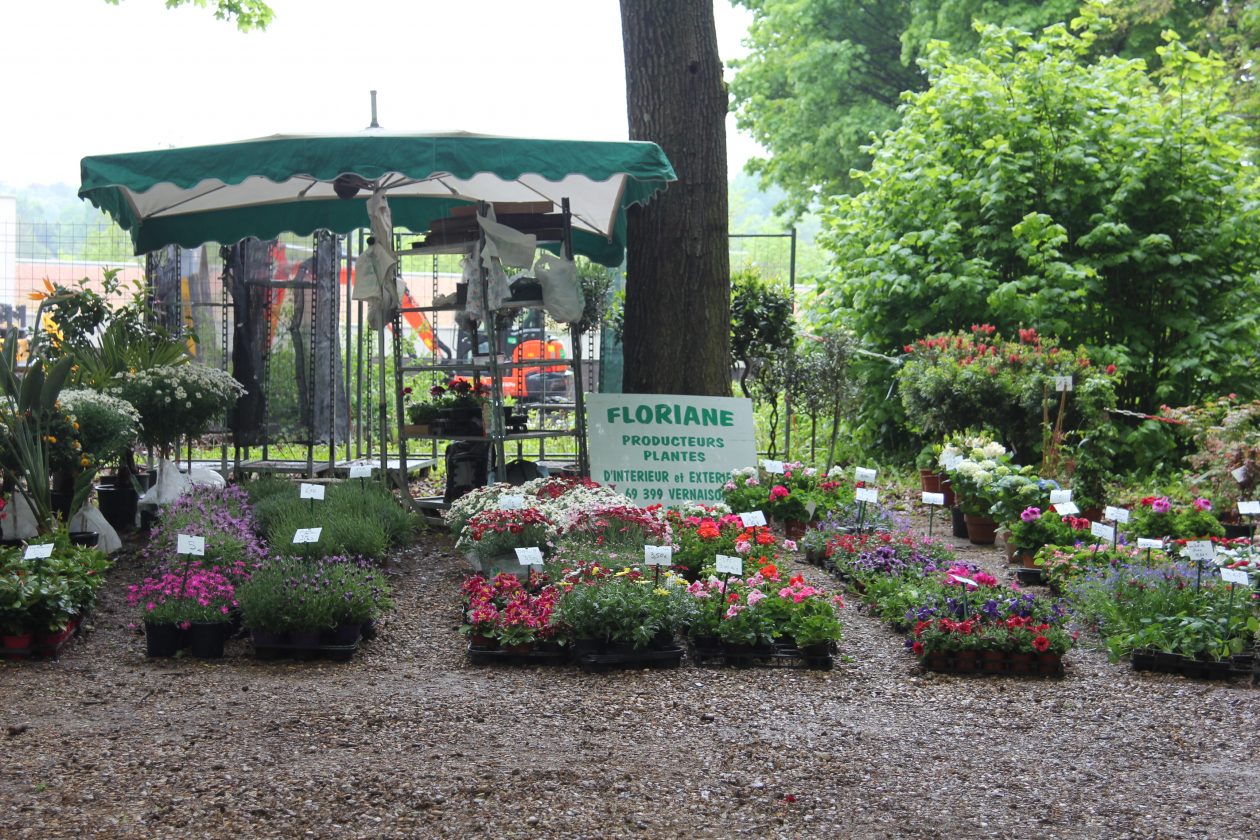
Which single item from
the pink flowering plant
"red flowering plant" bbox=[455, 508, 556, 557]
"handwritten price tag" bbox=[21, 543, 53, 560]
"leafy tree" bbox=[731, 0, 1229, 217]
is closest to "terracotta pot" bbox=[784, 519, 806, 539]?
"red flowering plant" bbox=[455, 508, 556, 557]

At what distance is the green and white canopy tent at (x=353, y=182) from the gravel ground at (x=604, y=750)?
8.67ft

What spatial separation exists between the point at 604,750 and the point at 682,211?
17.7 feet

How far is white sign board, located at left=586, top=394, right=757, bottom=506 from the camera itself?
8.20 m

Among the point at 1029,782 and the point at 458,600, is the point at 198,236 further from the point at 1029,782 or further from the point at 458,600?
the point at 1029,782

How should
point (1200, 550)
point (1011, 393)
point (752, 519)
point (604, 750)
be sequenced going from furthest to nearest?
1. point (1011, 393)
2. point (752, 519)
3. point (1200, 550)
4. point (604, 750)

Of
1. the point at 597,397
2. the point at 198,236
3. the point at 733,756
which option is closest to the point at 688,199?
the point at 597,397

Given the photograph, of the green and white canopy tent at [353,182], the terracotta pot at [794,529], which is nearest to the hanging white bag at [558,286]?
the green and white canopy tent at [353,182]

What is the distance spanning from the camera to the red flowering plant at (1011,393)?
9.41m

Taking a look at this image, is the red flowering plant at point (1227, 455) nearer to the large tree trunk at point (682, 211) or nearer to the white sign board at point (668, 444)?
the white sign board at point (668, 444)

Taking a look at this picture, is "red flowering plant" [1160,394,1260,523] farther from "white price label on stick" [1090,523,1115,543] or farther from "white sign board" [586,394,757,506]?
"white sign board" [586,394,757,506]

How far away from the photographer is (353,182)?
805cm

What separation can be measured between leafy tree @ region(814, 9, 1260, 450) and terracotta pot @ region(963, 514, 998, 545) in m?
3.59

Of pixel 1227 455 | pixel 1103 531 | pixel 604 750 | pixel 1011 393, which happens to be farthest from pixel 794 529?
pixel 604 750

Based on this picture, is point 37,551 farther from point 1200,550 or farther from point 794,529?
point 1200,550
